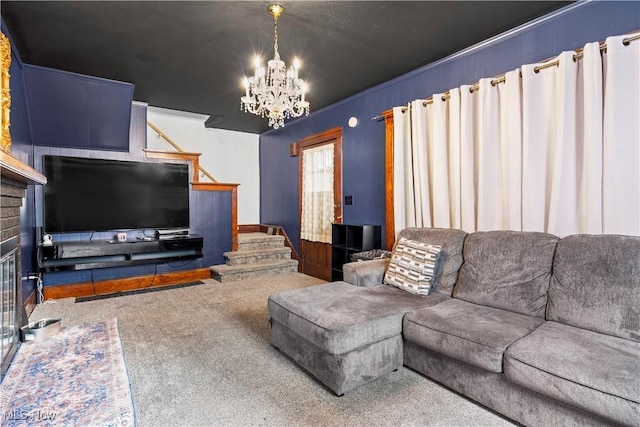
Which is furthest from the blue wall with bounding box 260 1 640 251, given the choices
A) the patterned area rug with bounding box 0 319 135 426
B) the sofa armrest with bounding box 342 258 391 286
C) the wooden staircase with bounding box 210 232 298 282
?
the patterned area rug with bounding box 0 319 135 426

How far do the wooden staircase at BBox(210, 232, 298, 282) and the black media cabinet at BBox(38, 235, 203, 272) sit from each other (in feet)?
1.61

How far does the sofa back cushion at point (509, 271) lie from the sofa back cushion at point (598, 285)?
70mm

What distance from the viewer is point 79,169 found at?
4078 millimetres

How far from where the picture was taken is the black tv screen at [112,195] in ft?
13.0

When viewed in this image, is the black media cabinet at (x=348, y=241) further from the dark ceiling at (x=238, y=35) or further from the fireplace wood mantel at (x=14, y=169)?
the fireplace wood mantel at (x=14, y=169)

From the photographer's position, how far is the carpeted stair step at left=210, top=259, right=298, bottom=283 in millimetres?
4723

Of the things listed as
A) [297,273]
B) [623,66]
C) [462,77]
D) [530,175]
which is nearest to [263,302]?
[297,273]

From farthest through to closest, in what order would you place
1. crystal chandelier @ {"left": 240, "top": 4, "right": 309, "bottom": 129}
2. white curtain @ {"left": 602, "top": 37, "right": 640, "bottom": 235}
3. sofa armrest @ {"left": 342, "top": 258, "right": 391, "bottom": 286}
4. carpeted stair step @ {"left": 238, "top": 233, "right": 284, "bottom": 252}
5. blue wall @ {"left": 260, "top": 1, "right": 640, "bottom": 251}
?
carpeted stair step @ {"left": 238, "top": 233, "right": 284, "bottom": 252} < sofa armrest @ {"left": 342, "top": 258, "right": 391, "bottom": 286} < crystal chandelier @ {"left": 240, "top": 4, "right": 309, "bottom": 129} < blue wall @ {"left": 260, "top": 1, "right": 640, "bottom": 251} < white curtain @ {"left": 602, "top": 37, "right": 640, "bottom": 235}

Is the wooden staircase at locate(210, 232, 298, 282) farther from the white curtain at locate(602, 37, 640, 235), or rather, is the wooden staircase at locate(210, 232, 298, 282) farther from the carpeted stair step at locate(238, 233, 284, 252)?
the white curtain at locate(602, 37, 640, 235)

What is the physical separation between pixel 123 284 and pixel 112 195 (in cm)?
119

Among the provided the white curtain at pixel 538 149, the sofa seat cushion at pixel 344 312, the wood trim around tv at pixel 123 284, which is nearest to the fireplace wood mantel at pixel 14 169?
the sofa seat cushion at pixel 344 312

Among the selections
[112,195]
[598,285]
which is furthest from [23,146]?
[598,285]

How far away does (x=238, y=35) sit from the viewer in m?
2.78

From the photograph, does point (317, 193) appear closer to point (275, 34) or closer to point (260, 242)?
point (260, 242)
